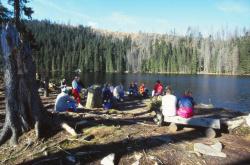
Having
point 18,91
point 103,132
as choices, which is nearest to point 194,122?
point 103,132

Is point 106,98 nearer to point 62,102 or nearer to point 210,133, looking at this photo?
point 62,102

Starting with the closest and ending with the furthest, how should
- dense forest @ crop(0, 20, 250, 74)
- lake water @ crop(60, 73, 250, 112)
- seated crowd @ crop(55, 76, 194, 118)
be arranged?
seated crowd @ crop(55, 76, 194, 118), lake water @ crop(60, 73, 250, 112), dense forest @ crop(0, 20, 250, 74)

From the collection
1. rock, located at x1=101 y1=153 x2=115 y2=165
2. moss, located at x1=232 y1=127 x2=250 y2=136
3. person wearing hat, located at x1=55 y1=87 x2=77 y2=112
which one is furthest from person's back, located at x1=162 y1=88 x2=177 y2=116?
person wearing hat, located at x1=55 y1=87 x2=77 y2=112

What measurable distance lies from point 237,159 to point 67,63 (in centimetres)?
13716

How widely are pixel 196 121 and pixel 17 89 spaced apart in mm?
6180

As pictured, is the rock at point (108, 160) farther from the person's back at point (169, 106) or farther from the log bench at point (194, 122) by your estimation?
the person's back at point (169, 106)

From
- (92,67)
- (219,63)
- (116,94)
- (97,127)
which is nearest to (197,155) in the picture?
(97,127)

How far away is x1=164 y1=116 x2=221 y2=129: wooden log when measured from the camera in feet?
37.0

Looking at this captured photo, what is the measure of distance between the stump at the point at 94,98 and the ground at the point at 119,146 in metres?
7.99

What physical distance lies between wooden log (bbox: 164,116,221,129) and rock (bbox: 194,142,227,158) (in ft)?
4.42

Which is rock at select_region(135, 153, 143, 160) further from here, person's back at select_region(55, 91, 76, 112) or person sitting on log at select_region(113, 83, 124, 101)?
person sitting on log at select_region(113, 83, 124, 101)

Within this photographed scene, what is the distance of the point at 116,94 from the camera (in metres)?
23.6

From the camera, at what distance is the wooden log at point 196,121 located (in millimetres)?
11273

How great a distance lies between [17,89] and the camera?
395 inches
